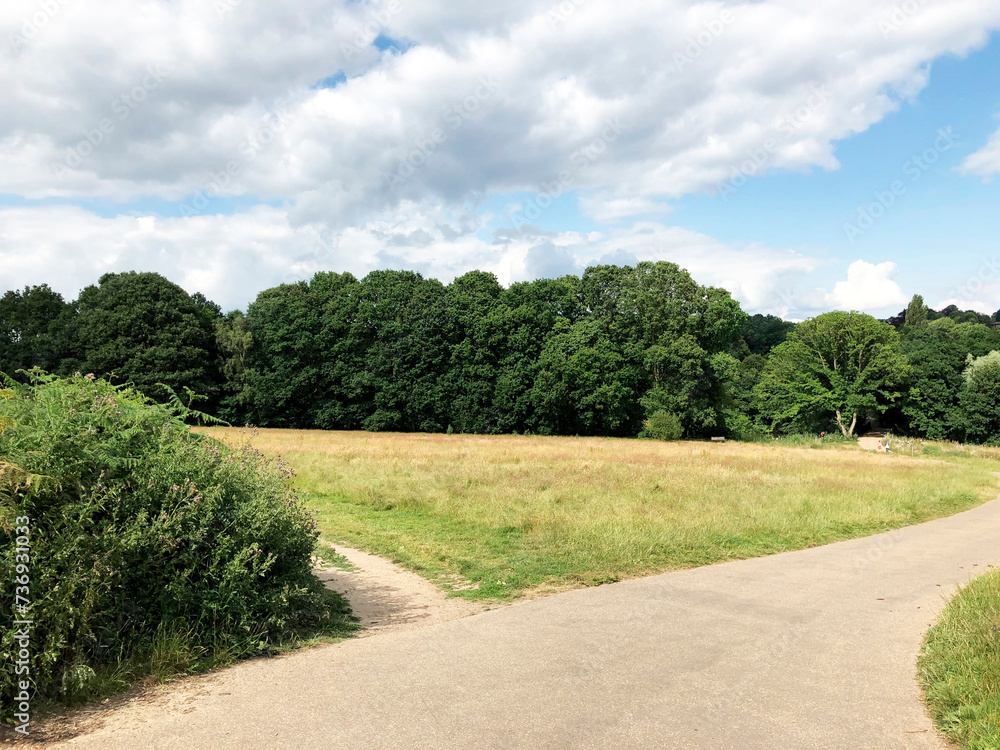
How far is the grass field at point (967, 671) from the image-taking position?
14.6ft

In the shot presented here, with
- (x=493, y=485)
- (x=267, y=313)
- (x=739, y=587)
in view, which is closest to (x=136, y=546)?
(x=739, y=587)

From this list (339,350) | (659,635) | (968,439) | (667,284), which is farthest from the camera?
(968,439)

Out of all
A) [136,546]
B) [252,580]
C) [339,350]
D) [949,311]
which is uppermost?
[949,311]

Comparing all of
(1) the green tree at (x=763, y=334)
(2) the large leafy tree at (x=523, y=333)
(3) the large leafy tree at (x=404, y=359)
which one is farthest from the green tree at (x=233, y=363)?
(1) the green tree at (x=763, y=334)

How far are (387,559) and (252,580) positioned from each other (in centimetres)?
473

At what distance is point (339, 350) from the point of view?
59.2 m

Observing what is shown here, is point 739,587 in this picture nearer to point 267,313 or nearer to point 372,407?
point 372,407

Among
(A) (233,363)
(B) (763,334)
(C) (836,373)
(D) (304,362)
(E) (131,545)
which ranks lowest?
(E) (131,545)

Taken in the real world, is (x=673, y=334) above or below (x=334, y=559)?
above

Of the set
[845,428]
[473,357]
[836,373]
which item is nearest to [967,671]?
[473,357]

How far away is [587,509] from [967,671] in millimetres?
9408

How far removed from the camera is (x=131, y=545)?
5.40 meters

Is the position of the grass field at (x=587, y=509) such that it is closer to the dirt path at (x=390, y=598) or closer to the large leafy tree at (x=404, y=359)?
the dirt path at (x=390, y=598)

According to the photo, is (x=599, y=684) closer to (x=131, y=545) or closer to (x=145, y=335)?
(x=131, y=545)
